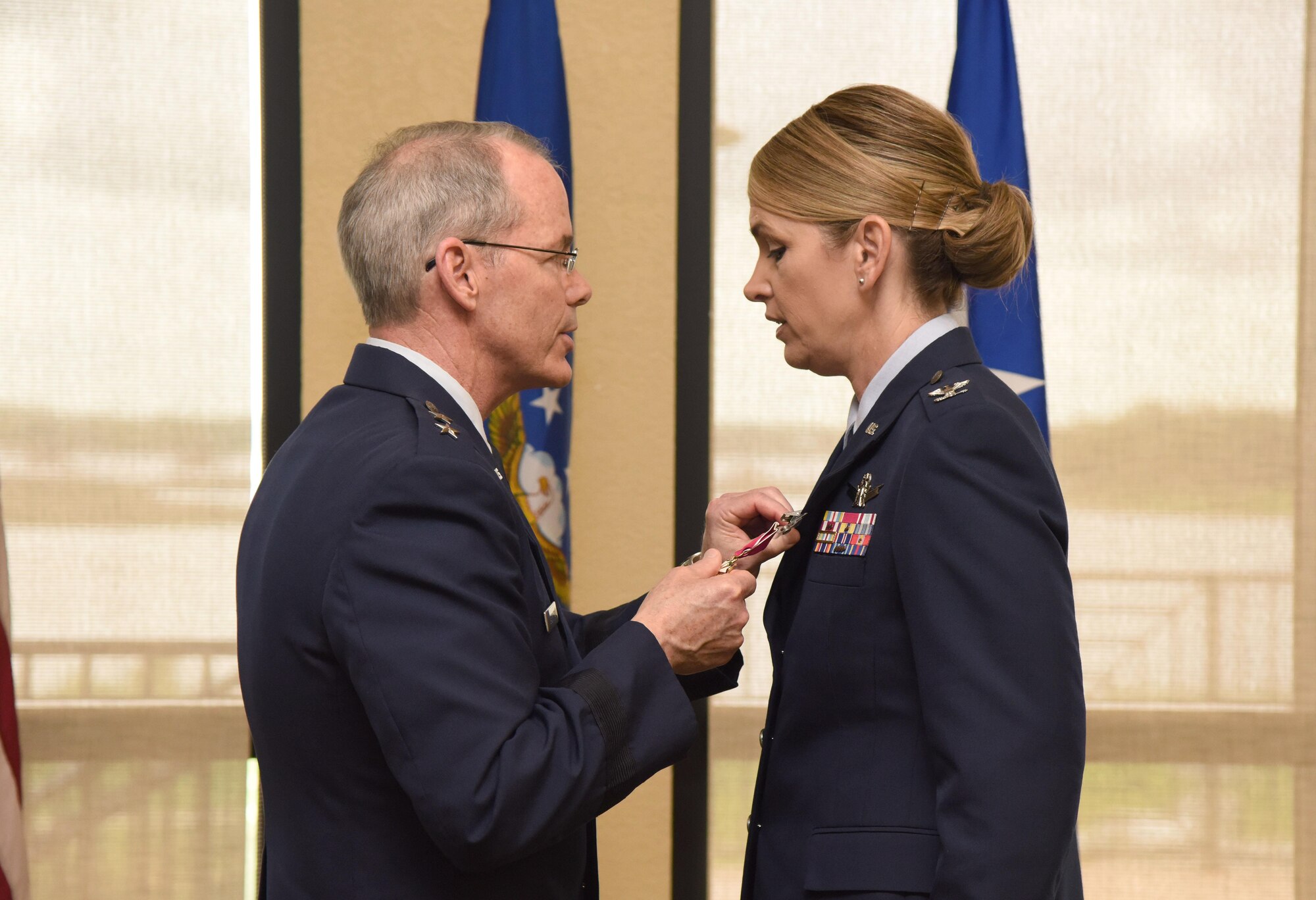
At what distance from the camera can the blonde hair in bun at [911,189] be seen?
1.39m

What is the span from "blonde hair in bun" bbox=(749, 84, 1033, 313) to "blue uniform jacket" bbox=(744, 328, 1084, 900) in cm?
9

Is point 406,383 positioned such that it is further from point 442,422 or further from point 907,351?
point 907,351

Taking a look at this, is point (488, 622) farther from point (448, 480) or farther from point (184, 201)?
point (184, 201)

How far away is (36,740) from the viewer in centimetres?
→ 276

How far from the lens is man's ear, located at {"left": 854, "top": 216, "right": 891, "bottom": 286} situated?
139 centimetres

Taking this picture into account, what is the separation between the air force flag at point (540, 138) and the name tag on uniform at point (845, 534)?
1238mm

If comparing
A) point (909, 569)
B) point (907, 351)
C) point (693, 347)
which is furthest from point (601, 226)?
point (909, 569)

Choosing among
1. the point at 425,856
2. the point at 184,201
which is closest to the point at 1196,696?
the point at 425,856

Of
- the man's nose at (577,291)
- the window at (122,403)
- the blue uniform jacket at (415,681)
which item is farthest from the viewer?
the window at (122,403)

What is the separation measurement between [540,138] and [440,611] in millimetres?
1747

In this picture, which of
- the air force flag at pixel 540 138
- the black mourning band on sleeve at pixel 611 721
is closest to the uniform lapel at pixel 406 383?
the black mourning band on sleeve at pixel 611 721

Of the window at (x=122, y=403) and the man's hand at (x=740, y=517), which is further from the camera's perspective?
the window at (x=122, y=403)

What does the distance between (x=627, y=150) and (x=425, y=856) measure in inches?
77.6

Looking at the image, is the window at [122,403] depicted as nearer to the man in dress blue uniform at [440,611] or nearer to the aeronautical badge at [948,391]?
the man in dress blue uniform at [440,611]
